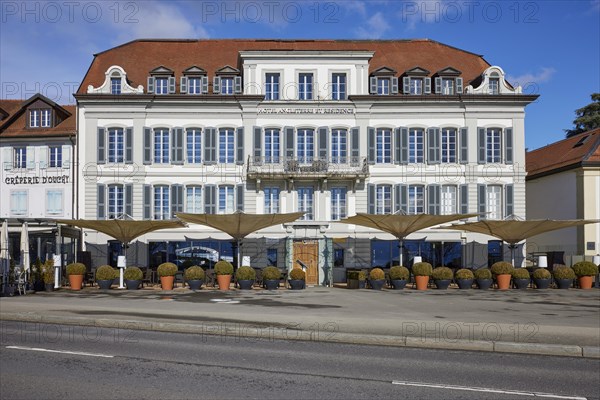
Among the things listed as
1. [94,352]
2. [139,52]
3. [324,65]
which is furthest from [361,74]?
[94,352]

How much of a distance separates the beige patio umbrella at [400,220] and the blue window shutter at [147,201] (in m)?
12.7

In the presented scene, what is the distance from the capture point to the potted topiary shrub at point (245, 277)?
29.1 metres

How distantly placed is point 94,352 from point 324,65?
2931 centimetres

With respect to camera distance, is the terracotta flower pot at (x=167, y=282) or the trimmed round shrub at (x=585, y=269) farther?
the trimmed round shrub at (x=585, y=269)

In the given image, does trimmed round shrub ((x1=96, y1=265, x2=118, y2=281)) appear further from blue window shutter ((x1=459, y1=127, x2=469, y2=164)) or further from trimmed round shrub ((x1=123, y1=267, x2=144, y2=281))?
blue window shutter ((x1=459, y1=127, x2=469, y2=164))

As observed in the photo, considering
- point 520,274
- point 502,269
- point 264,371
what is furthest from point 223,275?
point 264,371

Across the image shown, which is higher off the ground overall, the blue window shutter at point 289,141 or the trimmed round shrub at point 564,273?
the blue window shutter at point 289,141

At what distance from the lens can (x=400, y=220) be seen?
98.9ft

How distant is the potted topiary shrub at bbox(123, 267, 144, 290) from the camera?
1152 inches

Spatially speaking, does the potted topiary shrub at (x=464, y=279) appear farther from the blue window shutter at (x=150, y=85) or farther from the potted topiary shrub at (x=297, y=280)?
the blue window shutter at (x=150, y=85)

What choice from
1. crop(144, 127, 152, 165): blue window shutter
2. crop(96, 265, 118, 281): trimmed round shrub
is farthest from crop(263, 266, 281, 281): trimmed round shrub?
crop(144, 127, 152, 165): blue window shutter

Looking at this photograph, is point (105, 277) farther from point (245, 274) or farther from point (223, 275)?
point (245, 274)

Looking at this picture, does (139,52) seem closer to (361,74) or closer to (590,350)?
(361,74)

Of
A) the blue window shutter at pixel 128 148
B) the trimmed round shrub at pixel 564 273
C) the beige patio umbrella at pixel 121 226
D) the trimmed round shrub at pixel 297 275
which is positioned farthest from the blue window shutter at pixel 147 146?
the trimmed round shrub at pixel 564 273
